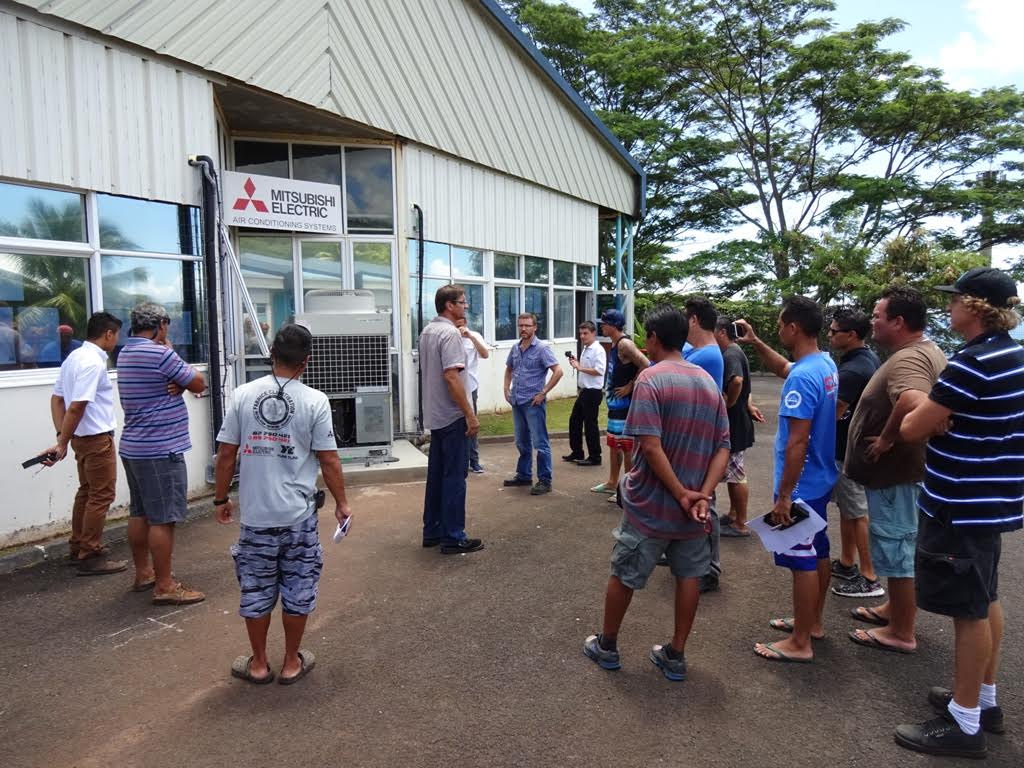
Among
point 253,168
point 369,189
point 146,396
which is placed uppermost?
point 253,168

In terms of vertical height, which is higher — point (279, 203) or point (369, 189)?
point (369, 189)

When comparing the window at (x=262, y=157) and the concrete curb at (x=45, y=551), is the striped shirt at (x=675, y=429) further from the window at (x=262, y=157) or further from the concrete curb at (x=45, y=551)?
the window at (x=262, y=157)

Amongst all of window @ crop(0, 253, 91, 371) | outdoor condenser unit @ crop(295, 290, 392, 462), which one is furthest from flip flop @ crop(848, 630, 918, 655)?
window @ crop(0, 253, 91, 371)

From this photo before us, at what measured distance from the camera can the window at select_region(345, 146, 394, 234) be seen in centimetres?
957

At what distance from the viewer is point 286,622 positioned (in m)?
3.22

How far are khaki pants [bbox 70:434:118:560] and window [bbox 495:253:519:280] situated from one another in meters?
8.73

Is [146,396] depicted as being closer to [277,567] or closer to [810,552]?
[277,567]

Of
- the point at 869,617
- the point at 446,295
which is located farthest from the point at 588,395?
the point at 869,617

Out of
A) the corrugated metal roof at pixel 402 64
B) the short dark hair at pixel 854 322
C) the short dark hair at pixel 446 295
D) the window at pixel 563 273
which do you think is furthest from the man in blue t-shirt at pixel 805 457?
the window at pixel 563 273

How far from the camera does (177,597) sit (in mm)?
4145

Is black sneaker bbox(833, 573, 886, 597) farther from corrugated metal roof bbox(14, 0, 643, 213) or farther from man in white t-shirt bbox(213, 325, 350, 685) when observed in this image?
corrugated metal roof bbox(14, 0, 643, 213)

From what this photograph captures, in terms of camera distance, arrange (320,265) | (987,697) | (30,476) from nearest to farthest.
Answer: (987,697) < (30,476) < (320,265)

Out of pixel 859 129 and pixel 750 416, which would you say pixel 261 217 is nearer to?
pixel 750 416

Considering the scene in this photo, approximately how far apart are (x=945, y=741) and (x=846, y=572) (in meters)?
1.98
